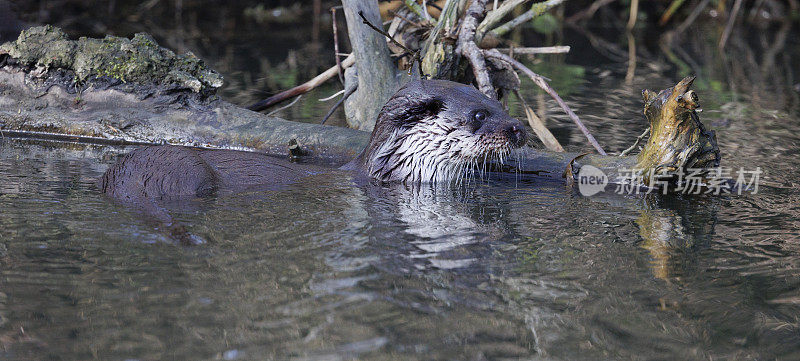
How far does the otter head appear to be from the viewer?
391cm

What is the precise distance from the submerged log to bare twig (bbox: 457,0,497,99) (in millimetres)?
721

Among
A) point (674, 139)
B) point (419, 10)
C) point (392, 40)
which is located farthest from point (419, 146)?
point (419, 10)

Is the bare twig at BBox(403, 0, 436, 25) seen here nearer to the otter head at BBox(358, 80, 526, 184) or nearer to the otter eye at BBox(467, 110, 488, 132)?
the otter head at BBox(358, 80, 526, 184)

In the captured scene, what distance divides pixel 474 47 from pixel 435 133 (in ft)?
3.14

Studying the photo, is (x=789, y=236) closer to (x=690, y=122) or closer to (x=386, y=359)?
(x=690, y=122)

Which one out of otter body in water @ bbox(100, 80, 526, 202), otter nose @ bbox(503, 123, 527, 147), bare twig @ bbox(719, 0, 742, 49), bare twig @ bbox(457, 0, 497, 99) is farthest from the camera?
bare twig @ bbox(719, 0, 742, 49)

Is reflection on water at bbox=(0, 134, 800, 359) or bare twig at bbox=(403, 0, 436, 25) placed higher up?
bare twig at bbox=(403, 0, 436, 25)

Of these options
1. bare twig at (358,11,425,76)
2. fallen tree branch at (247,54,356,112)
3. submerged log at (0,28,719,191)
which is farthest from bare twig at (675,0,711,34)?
submerged log at (0,28,719,191)

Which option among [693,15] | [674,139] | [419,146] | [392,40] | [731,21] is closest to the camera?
[674,139]

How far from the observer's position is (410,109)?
12.9 feet

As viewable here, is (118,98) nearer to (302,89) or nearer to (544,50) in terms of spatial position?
(302,89)

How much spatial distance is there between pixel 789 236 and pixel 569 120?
111 inches

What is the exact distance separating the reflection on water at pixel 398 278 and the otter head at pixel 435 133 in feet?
1.33

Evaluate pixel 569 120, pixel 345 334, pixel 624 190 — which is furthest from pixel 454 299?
pixel 569 120
